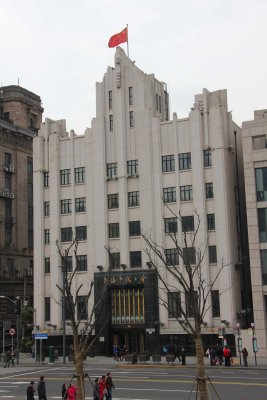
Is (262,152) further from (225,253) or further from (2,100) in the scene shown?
(2,100)

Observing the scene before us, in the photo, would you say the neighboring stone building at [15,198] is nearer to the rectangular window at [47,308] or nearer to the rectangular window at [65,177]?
the rectangular window at [47,308]

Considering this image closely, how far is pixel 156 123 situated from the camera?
6372 centimetres

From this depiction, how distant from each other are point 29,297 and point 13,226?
34.3ft

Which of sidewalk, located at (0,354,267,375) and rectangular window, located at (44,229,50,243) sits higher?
rectangular window, located at (44,229,50,243)

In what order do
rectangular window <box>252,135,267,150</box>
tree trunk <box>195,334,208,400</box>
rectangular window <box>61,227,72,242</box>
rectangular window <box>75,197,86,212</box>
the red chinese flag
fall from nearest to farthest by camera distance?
tree trunk <box>195,334,208,400</box> → rectangular window <box>252,135,267,150</box> → rectangular window <box>61,227,72,242</box> → rectangular window <box>75,197,86,212</box> → the red chinese flag

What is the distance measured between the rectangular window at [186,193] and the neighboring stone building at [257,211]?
644cm

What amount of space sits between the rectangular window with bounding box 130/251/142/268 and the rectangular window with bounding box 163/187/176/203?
641 centimetres

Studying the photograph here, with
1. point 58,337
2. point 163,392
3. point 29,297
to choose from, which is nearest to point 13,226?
point 29,297

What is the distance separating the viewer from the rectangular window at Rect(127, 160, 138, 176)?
64375 millimetres

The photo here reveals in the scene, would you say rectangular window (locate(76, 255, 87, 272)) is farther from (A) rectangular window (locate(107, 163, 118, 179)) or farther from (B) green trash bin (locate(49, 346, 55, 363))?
(B) green trash bin (locate(49, 346, 55, 363))

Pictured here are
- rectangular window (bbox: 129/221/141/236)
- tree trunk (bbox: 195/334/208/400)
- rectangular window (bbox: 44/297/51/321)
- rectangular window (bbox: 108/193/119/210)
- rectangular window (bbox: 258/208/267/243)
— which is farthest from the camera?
rectangular window (bbox: 44/297/51/321)

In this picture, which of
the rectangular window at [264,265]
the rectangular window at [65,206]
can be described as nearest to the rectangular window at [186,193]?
the rectangular window at [264,265]

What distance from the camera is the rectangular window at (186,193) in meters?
61.3

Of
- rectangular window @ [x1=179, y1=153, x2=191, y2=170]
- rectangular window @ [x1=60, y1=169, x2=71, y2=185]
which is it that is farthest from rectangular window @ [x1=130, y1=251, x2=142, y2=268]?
rectangular window @ [x1=60, y1=169, x2=71, y2=185]
